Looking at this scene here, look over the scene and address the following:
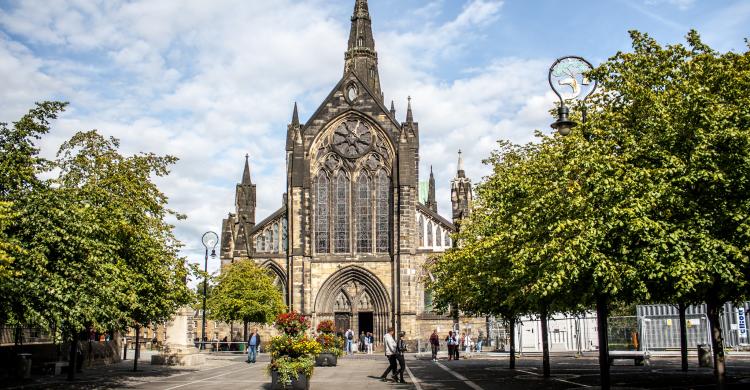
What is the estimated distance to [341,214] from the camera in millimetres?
48469

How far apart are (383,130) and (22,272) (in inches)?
1441

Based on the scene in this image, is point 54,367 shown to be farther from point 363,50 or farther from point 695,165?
point 363,50

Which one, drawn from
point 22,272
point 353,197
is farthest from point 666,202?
point 353,197

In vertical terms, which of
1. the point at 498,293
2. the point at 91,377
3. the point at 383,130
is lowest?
the point at 91,377

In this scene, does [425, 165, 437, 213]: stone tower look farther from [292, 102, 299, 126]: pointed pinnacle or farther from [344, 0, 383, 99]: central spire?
[292, 102, 299, 126]: pointed pinnacle

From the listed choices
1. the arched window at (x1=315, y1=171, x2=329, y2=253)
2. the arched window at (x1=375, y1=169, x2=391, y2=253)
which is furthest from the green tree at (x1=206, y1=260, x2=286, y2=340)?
the arched window at (x1=375, y1=169, x2=391, y2=253)

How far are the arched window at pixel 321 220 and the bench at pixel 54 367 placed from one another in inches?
971

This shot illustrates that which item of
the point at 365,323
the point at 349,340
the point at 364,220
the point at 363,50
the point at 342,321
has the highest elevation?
the point at 363,50

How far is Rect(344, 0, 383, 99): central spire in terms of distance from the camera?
216ft

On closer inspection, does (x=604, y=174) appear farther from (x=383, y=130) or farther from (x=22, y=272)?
(x=383, y=130)

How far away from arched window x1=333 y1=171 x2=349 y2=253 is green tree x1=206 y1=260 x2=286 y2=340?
5.60 m

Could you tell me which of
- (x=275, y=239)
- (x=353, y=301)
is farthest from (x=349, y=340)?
(x=275, y=239)

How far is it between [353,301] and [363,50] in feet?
90.2

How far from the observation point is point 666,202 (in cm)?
1323
